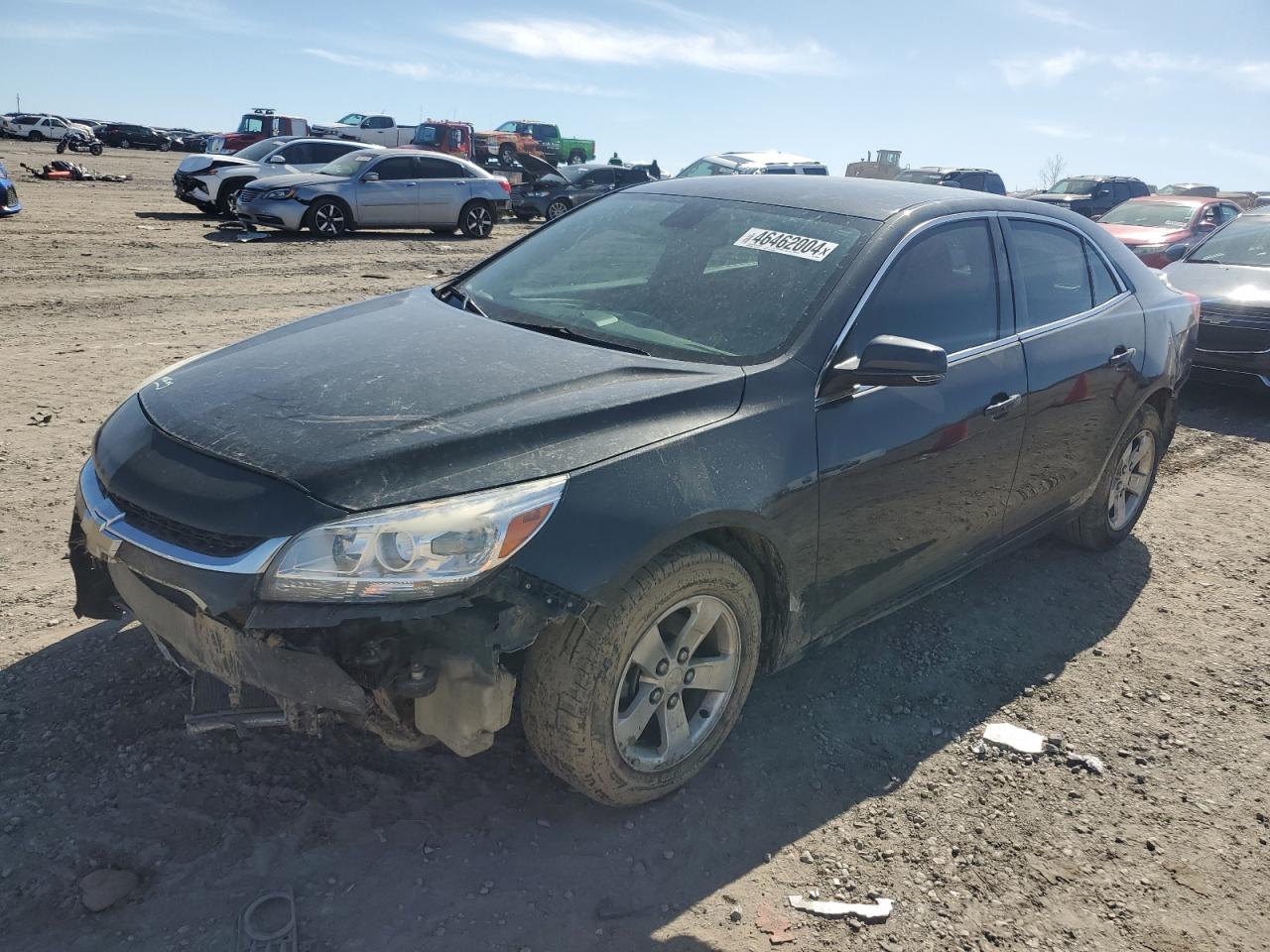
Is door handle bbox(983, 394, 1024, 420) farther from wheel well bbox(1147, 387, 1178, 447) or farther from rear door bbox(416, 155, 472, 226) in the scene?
rear door bbox(416, 155, 472, 226)

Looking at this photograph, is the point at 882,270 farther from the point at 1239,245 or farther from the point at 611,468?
the point at 1239,245

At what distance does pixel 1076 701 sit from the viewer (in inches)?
145

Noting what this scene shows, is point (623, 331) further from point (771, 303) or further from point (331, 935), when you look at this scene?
point (331, 935)

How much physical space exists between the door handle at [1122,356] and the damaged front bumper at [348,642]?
312 centimetres

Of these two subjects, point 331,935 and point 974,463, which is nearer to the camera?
point 331,935

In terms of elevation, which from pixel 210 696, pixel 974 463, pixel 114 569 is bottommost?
pixel 210 696

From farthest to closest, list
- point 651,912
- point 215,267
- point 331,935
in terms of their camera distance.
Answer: point 215,267
point 651,912
point 331,935

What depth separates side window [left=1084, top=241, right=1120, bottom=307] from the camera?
443 cm

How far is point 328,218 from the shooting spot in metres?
16.1

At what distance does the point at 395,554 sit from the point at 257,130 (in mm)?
32938

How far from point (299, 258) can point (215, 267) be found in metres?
1.44

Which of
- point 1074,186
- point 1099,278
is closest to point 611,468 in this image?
point 1099,278

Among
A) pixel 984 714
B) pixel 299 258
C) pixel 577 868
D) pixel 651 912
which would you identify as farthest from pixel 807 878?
pixel 299 258

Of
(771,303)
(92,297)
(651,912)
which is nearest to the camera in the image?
(651,912)
